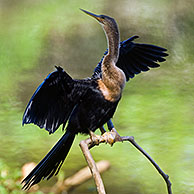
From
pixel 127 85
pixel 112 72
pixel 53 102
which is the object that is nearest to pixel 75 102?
pixel 53 102

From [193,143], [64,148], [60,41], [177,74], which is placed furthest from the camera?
[60,41]

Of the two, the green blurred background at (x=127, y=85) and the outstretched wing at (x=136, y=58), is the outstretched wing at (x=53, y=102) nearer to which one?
the outstretched wing at (x=136, y=58)

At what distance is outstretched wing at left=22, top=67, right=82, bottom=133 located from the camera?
5.89 feet

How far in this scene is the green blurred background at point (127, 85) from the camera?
352cm

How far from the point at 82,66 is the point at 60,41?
536 mm

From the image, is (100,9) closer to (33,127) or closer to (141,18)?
(141,18)

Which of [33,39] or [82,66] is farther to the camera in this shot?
[33,39]

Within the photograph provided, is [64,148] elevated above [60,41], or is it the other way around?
[64,148]

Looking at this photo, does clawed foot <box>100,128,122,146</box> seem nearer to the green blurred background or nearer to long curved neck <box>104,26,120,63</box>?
long curved neck <box>104,26,120,63</box>

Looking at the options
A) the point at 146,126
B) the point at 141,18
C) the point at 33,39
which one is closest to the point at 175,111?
the point at 146,126

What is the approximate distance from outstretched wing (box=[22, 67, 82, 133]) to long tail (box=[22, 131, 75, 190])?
8 cm

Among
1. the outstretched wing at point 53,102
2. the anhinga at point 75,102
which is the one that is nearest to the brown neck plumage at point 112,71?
the anhinga at point 75,102

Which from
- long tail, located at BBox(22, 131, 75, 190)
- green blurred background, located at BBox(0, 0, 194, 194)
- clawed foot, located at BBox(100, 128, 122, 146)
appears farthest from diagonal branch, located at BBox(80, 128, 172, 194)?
green blurred background, located at BBox(0, 0, 194, 194)

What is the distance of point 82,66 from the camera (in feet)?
18.2
